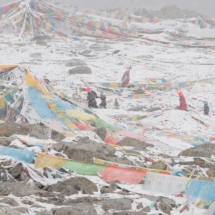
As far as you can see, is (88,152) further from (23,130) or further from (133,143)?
(133,143)

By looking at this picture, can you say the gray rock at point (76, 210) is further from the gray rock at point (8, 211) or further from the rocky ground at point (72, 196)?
the gray rock at point (8, 211)

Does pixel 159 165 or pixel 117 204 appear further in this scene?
pixel 159 165

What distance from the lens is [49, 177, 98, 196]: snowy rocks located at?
6.35 m

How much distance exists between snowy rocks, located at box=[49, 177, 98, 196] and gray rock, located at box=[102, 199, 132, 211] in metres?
0.45

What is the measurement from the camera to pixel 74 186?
21.2ft

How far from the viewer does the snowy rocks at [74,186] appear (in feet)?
20.8

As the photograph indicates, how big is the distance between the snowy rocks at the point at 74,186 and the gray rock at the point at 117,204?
45cm

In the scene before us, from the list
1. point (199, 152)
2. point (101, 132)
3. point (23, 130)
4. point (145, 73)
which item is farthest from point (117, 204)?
point (145, 73)

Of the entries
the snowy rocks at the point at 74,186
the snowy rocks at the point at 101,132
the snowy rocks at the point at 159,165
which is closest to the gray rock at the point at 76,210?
the snowy rocks at the point at 74,186

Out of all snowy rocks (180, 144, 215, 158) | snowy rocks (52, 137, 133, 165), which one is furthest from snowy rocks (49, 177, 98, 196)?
snowy rocks (180, 144, 215, 158)

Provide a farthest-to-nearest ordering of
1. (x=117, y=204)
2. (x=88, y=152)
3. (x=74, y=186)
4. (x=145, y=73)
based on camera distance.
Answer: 1. (x=145, y=73)
2. (x=88, y=152)
3. (x=74, y=186)
4. (x=117, y=204)

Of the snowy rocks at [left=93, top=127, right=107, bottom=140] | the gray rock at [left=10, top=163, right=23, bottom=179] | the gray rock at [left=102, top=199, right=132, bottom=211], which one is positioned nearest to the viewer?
the gray rock at [left=102, top=199, right=132, bottom=211]

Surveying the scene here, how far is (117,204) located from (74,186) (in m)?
0.72

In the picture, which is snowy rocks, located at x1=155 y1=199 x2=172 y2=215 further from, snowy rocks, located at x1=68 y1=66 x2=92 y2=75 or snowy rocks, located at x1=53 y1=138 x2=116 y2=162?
snowy rocks, located at x1=68 y1=66 x2=92 y2=75
